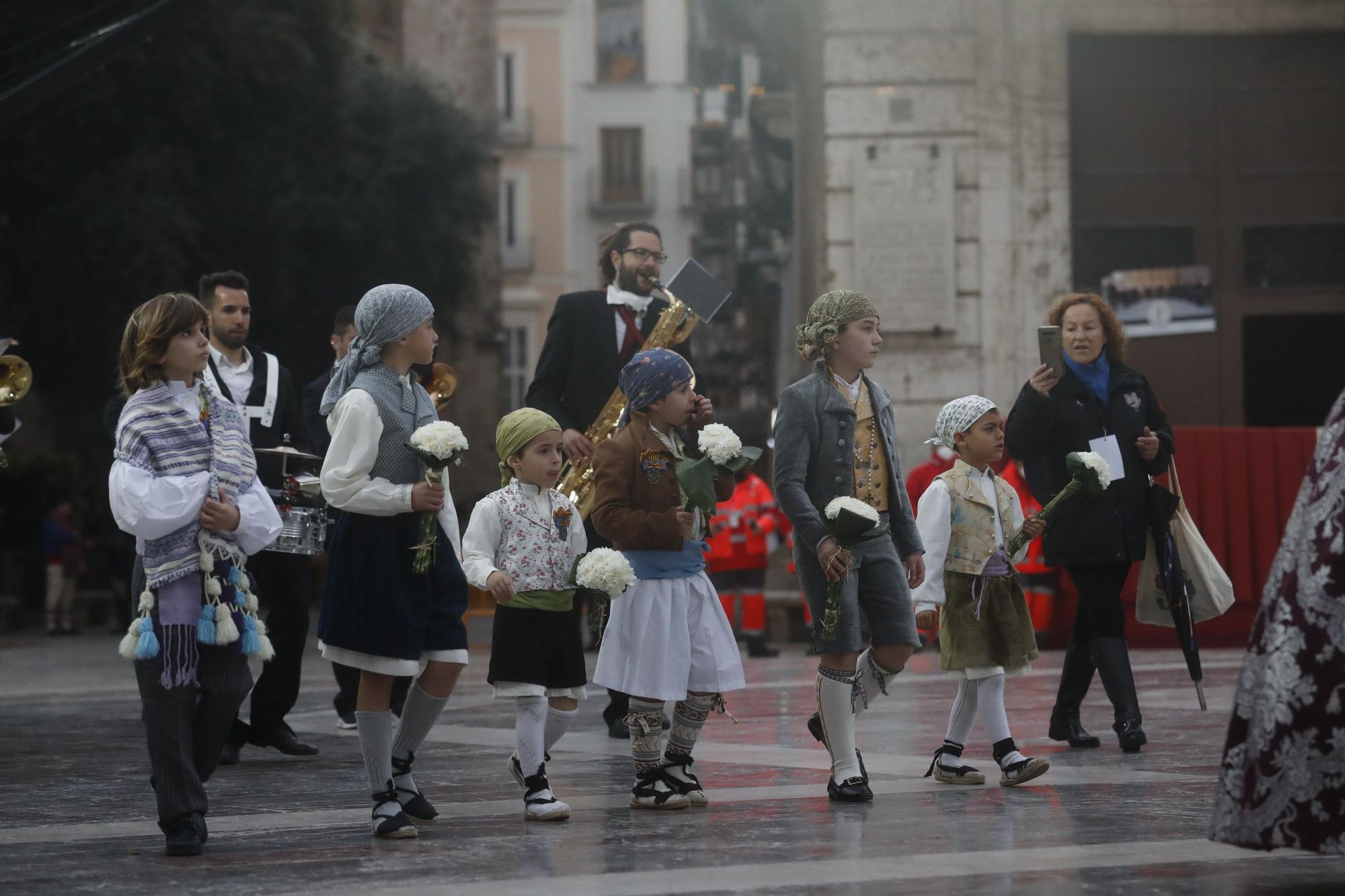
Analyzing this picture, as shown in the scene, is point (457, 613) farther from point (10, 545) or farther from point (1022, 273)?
point (10, 545)

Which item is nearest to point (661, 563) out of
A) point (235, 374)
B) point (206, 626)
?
point (206, 626)

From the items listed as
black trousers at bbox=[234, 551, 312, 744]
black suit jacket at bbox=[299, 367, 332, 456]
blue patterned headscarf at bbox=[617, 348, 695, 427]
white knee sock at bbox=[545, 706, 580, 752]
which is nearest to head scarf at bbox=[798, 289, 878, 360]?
blue patterned headscarf at bbox=[617, 348, 695, 427]

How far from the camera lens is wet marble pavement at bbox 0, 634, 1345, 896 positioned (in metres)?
5.19

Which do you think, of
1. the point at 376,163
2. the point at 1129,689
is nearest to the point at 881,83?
the point at 1129,689

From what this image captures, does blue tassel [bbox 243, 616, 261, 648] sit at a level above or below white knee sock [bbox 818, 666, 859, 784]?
above

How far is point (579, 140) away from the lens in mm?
66250

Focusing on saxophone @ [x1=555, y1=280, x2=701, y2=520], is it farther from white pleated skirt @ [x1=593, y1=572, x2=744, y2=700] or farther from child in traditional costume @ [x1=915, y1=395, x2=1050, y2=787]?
white pleated skirt @ [x1=593, y1=572, x2=744, y2=700]

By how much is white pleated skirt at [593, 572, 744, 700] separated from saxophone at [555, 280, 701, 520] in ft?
6.78

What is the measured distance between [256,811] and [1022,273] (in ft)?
39.5

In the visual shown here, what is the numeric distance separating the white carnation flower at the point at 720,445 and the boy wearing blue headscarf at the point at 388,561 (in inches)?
34.5

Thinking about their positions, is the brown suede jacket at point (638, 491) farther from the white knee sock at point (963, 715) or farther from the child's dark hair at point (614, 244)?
the child's dark hair at point (614, 244)

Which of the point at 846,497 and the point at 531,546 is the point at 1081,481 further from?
the point at 531,546

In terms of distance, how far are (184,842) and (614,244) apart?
13.9 feet

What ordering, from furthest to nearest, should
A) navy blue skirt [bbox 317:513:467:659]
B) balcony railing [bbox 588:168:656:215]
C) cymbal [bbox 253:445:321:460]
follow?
balcony railing [bbox 588:168:656:215] → cymbal [bbox 253:445:321:460] → navy blue skirt [bbox 317:513:467:659]
